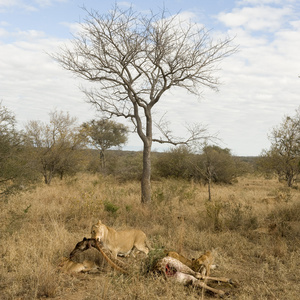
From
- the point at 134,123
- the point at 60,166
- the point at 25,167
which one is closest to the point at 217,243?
the point at 25,167

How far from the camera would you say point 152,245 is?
6.20m

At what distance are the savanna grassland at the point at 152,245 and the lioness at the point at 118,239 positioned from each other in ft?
0.91

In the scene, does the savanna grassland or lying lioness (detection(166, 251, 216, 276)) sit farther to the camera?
Answer: lying lioness (detection(166, 251, 216, 276))

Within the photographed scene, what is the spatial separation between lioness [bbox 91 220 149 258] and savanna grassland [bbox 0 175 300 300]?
277mm

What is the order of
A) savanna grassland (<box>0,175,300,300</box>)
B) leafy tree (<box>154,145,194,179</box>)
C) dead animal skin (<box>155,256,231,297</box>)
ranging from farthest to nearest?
leafy tree (<box>154,145,194,179</box>), dead animal skin (<box>155,256,231,297</box>), savanna grassland (<box>0,175,300,300</box>)

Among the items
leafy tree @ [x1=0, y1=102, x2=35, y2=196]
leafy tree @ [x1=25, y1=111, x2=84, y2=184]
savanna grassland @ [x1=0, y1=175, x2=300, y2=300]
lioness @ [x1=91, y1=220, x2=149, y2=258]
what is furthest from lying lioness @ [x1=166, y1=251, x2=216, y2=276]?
leafy tree @ [x1=25, y1=111, x2=84, y2=184]

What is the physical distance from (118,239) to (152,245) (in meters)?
1.28

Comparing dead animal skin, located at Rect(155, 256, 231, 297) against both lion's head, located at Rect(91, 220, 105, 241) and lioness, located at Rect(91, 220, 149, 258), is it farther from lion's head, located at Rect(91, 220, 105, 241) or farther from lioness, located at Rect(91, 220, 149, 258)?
lion's head, located at Rect(91, 220, 105, 241)

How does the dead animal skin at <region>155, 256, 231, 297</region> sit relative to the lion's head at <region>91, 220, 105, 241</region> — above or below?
below

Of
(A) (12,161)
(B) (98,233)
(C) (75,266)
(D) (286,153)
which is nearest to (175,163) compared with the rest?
(D) (286,153)

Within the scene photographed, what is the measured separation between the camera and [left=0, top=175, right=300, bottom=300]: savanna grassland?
4094mm

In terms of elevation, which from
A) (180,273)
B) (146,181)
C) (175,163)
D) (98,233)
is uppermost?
(175,163)

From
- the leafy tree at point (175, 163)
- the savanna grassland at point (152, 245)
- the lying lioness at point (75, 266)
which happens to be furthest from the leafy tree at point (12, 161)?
the leafy tree at point (175, 163)

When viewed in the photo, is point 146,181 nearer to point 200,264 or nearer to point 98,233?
point 98,233
